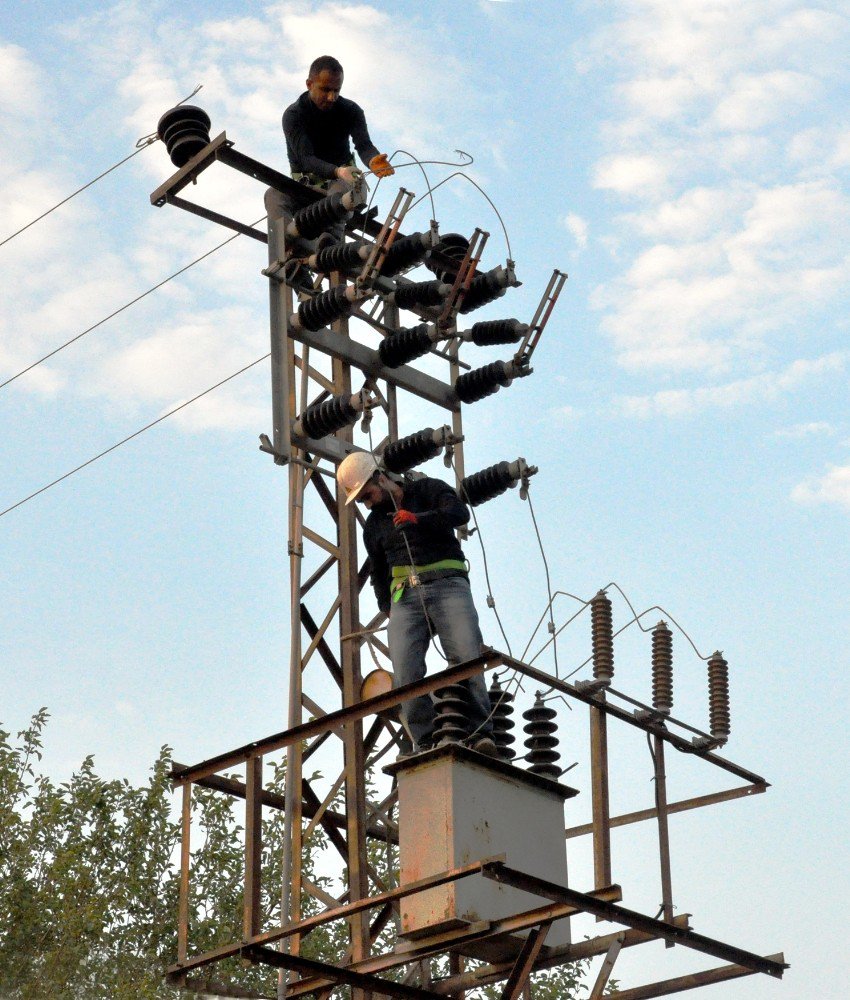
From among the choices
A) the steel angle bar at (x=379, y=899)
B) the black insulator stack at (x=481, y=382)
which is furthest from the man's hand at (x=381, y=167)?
the steel angle bar at (x=379, y=899)

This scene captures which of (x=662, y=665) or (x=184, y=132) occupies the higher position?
(x=184, y=132)

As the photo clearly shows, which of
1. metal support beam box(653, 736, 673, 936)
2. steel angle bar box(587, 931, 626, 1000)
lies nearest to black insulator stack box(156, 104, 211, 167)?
metal support beam box(653, 736, 673, 936)

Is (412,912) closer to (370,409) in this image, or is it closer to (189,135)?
(370,409)

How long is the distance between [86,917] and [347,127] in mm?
9467

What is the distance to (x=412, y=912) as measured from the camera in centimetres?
825

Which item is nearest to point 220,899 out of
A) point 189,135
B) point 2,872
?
point 2,872

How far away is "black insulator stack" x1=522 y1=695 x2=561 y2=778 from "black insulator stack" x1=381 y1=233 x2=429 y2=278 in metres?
2.87

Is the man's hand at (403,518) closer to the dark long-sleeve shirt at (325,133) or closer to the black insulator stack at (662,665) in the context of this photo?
the black insulator stack at (662,665)

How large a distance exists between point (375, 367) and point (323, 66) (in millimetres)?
2064

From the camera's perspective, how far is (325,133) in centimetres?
1127

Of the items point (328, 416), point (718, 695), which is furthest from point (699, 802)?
point (328, 416)

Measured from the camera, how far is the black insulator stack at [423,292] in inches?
428

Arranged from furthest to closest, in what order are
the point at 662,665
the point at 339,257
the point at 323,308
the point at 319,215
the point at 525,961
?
the point at 319,215
the point at 339,257
the point at 323,308
the point at 662,665
the point at 525,961

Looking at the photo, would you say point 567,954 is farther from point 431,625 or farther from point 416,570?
point 416,570
